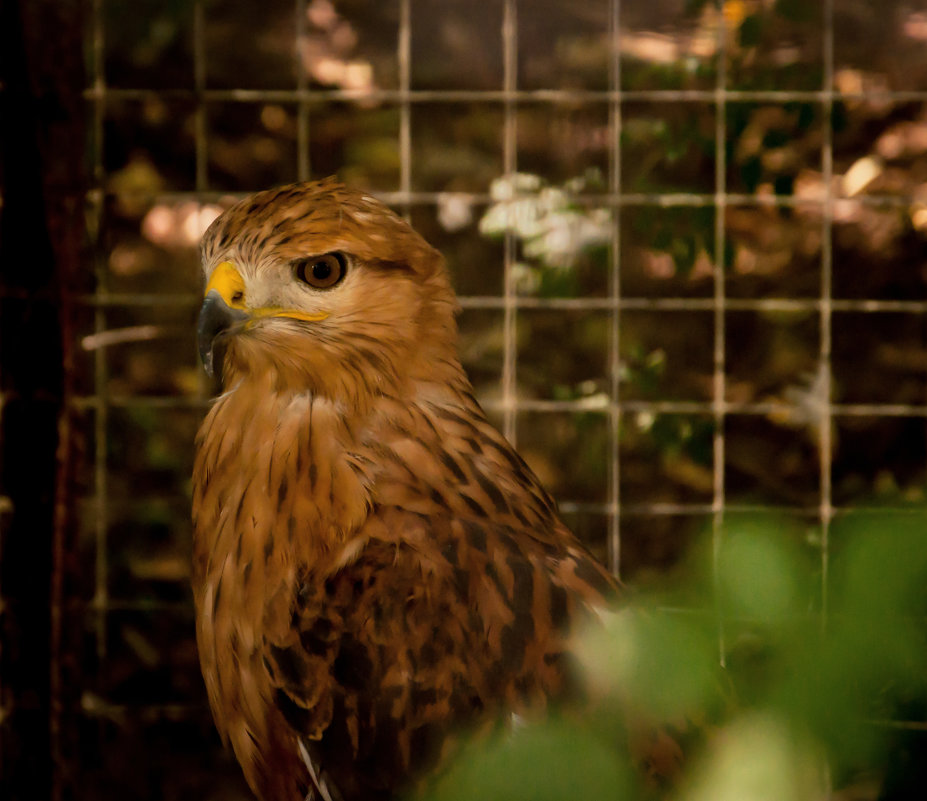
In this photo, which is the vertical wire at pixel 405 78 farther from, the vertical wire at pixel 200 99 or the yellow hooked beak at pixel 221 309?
the yellow hooked beak at pixel 221 309

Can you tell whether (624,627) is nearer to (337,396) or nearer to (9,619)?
(337,396)

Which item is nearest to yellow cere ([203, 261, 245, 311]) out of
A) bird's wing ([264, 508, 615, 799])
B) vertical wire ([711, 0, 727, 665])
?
bird's wing ([264, 508, 615, 799])

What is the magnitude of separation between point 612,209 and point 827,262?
1.23 ft

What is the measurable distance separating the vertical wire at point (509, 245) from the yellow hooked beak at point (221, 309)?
706 mm

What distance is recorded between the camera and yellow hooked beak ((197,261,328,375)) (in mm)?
938

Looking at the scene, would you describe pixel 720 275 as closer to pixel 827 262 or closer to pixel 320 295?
pixel 827 262

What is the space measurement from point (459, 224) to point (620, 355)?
37 cm

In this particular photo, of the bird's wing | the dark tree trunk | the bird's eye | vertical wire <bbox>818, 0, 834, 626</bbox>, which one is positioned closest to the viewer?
the bird's wing

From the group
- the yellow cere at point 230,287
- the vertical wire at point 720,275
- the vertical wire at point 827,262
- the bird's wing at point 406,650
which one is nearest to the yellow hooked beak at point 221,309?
the yellow cere at point 230,287

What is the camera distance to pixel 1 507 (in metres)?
1.52

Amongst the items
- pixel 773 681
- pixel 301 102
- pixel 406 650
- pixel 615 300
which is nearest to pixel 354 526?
pixel 406 650

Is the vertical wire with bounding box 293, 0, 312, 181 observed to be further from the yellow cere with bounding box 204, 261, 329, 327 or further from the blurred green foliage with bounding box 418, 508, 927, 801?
the blurred green foliage with bounding box 418, 508, 927, 801

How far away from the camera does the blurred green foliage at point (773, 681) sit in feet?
0.85

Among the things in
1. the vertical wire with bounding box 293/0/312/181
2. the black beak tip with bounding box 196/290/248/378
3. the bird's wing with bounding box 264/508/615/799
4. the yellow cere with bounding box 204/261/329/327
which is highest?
the vertical wire with bounding box 293/0/312/181
